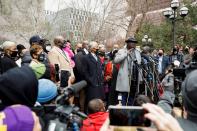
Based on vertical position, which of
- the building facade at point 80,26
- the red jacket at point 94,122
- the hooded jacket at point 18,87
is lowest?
the red jacket at point 94,122

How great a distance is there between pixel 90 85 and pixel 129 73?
0.83 m

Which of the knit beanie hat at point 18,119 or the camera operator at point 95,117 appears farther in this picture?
the camera operator at point 95,117

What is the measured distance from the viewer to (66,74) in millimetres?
7578

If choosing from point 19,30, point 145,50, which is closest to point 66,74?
point 145,50

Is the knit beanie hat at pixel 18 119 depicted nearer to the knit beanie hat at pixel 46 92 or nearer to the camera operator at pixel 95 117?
the knit beanie hat at pixel 46 92

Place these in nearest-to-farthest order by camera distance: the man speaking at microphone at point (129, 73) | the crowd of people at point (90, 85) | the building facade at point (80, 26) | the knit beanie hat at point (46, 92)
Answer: the crowd of people at point (90, 85) → the knit beanie hat at point (46, 92) → the man speaking at microphone at point (129, 73) → the building facade at point (80, 26)

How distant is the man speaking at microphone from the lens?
27.6 ft

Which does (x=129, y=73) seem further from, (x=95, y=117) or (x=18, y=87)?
(x=18, y=87)

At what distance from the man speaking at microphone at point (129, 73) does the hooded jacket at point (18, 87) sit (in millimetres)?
5699

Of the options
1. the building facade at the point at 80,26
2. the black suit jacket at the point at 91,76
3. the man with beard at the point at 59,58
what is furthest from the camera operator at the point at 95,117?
the building facade at the point at 80,26

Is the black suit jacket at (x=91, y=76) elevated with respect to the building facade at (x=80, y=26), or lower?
lower

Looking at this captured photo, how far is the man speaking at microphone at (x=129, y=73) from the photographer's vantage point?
842 cm

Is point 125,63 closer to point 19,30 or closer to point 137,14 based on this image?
point 19,30

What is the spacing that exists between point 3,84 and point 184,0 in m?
30.4
